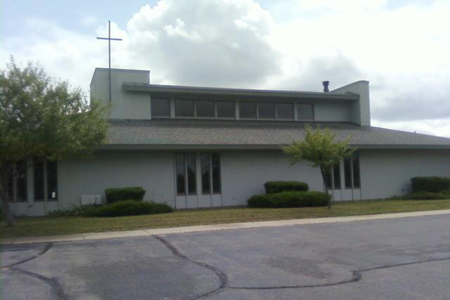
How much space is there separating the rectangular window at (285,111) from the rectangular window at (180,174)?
8.67 m

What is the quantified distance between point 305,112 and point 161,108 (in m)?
8.94

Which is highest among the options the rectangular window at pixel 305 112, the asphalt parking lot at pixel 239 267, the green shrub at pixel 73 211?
the rectangular window at pixel 305 112

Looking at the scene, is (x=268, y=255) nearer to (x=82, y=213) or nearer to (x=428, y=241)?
(x=428, y=241)

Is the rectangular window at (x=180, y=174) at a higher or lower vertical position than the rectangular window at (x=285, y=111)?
lower

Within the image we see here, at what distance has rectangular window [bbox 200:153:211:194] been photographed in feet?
75.4

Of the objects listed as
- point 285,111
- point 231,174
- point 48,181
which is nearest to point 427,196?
point 285,111

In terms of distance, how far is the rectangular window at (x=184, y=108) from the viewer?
27266 mm

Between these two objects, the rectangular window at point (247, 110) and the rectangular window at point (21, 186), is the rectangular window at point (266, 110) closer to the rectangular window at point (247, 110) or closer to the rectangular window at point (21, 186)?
the rectangular window at point (247, 110)

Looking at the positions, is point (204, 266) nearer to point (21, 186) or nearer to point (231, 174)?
point (21, 186)

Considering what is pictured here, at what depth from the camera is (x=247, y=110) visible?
2861cm

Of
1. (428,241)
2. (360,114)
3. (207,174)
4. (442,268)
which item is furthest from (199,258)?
(360,114)

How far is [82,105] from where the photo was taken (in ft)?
52.6

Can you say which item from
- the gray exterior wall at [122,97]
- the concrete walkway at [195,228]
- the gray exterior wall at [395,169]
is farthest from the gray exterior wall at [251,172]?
the concrete walkway at [195,228]

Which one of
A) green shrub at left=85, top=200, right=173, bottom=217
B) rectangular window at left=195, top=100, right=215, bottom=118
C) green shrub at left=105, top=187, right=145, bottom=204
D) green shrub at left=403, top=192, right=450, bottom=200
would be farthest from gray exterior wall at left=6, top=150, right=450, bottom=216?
rectangular window at left=195, top=100, right=215, bottom=118
